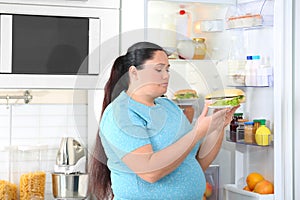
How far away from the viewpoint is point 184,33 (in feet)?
7.76

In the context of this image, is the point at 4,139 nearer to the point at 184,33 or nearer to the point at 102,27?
the point at 102,27

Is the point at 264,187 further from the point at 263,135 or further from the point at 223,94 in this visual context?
the point at 223,94

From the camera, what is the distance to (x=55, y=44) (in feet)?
7.14

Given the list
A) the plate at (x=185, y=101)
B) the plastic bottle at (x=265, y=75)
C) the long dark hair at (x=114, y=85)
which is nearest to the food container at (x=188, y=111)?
the plate at (x=185, y=101)

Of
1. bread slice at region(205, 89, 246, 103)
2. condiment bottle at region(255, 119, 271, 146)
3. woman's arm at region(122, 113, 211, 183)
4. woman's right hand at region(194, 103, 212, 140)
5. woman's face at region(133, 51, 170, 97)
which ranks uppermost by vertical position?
woman's face at region(133, 51, 170, 97)

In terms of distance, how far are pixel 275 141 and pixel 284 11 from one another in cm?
50

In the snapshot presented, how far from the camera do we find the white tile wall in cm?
242

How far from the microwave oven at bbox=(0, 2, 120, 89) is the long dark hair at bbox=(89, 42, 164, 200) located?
0.33 metres

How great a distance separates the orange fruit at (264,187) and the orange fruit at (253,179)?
0.02 metres

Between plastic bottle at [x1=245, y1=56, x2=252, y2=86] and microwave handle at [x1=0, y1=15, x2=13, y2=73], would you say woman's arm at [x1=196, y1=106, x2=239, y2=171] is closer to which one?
plastic bottle at [x1=245, y1=56, x2=252, y2=86]

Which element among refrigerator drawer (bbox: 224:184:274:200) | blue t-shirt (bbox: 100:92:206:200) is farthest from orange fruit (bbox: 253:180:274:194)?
blue t-shirt (bbox: 100:92:206:200)

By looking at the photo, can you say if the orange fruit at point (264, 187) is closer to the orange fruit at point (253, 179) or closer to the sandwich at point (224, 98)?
the orange fruit at point (253, 179)

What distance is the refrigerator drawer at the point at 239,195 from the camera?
7.09 ft

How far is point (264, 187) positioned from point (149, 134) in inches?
25.9
